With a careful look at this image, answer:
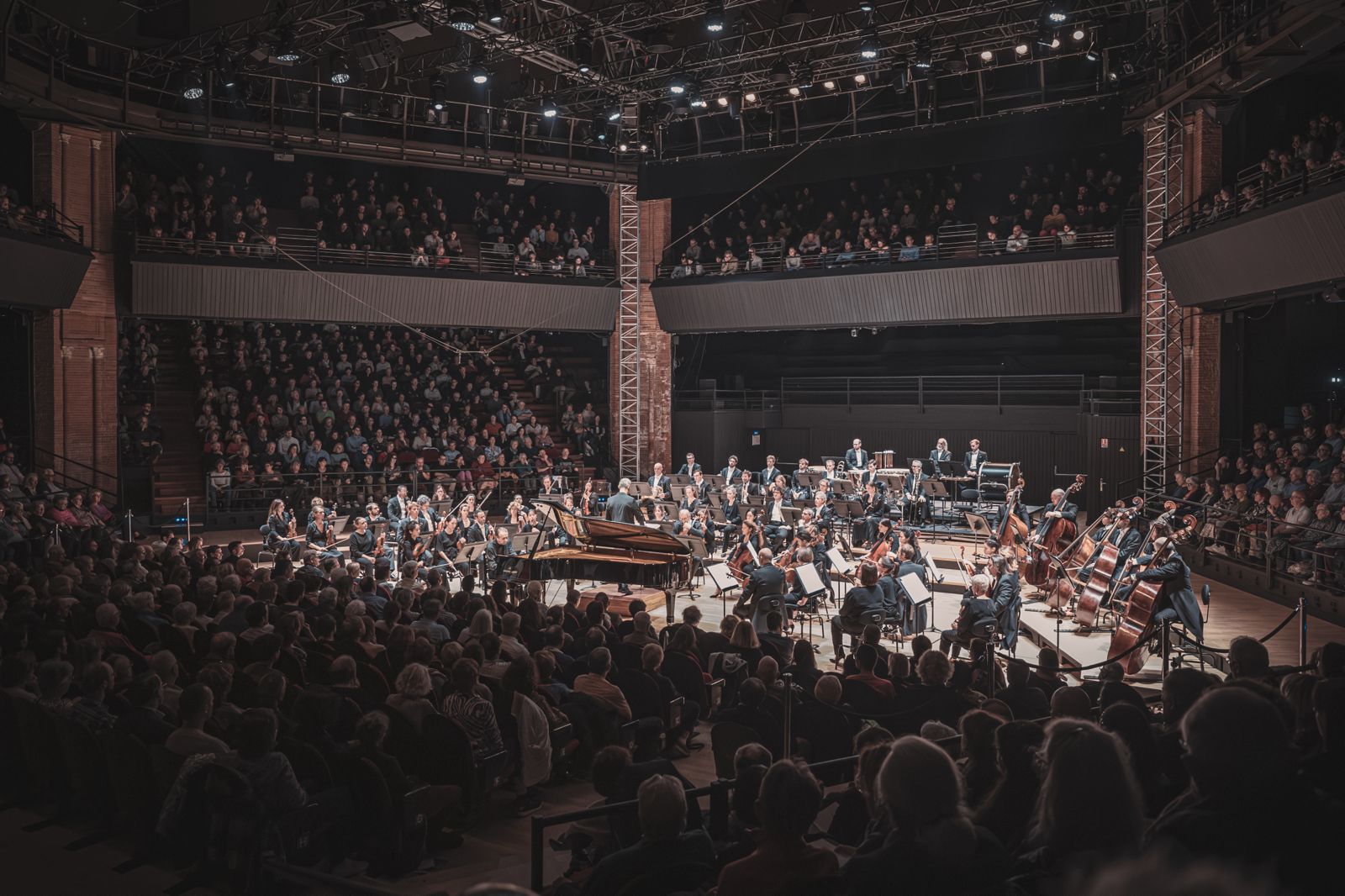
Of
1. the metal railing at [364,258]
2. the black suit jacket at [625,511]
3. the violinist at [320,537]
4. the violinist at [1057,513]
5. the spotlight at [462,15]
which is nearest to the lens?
the violinist at [1057,513]

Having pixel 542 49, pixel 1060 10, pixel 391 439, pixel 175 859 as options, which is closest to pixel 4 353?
pixel 391 439

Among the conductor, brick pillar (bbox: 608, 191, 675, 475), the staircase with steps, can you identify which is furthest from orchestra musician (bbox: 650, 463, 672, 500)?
the staircase with steps

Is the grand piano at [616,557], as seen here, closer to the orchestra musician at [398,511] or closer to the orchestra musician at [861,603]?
the orchestra musician at [861,603]

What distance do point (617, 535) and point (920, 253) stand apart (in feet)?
43.3

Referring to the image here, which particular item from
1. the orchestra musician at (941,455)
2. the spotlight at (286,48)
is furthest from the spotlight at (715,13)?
the orchestra musician at (941,455)

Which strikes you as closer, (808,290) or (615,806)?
(615,806)

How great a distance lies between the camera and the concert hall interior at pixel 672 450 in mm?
5297

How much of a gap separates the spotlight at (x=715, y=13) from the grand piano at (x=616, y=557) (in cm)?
974

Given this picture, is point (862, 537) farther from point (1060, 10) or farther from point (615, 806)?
point (615, 806)

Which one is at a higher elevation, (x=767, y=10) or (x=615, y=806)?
(x=767, y=10)

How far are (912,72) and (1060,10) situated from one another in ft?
22.5

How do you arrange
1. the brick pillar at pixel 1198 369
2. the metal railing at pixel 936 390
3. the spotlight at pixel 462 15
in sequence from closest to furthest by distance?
the spotlight at pixel 462 15, the brick pillar at pixel 1198 369, the metal railing at pixel 936 390

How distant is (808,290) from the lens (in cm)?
2548

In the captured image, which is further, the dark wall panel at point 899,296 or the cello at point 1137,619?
the dark wall panel at point 899,296
